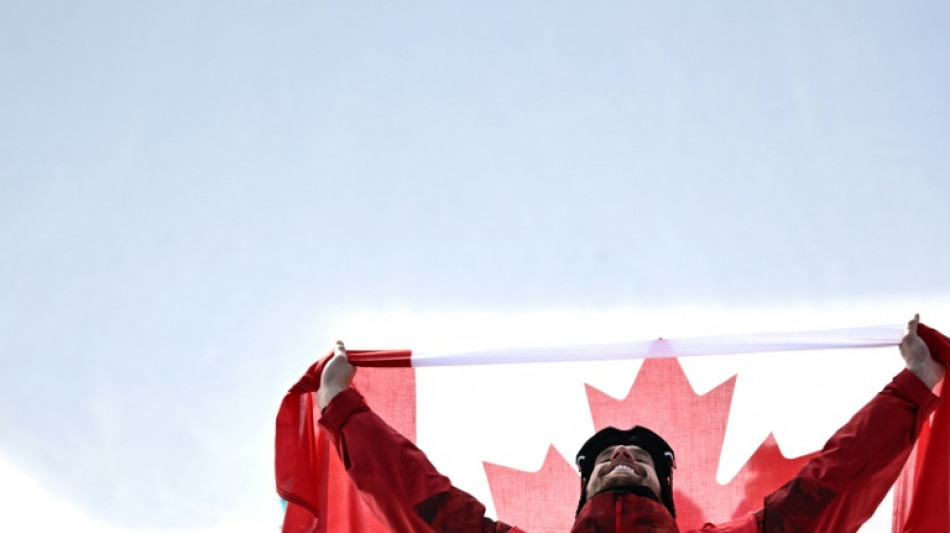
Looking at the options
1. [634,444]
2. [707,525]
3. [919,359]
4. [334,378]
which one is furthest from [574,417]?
[919,359]

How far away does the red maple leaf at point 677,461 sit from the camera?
16.3 ft

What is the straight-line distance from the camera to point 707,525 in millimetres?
4578

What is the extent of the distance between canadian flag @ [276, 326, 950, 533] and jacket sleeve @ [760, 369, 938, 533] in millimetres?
340

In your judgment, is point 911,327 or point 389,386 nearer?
point 911,327

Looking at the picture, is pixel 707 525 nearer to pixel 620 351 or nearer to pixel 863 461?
pixel 863 461

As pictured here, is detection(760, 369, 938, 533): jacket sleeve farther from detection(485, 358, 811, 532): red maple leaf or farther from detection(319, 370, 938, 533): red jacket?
detection(485, 358, 811, 532): red maple leaf

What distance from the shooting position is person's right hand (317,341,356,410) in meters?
4.65

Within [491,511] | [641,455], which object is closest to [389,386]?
[491,511]

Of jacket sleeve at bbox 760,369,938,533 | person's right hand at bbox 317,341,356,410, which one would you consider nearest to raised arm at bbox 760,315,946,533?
jacket sleeve at bbox 760,369,938,533

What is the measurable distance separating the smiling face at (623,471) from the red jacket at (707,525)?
0.06 metres

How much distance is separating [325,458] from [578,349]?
114 centimetres

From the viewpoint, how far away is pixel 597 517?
4422 mm

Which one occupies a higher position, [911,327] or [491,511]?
[911,327]

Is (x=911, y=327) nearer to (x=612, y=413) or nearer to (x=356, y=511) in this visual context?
(x=612, y=413)
